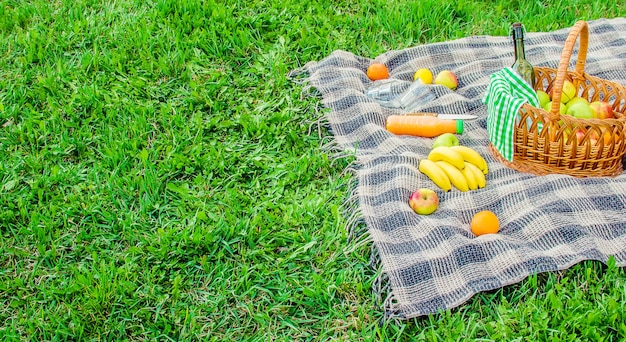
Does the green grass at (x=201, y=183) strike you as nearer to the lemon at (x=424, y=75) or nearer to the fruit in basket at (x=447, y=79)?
the lemon at (x=424, y=75)

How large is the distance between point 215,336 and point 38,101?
2.23 m

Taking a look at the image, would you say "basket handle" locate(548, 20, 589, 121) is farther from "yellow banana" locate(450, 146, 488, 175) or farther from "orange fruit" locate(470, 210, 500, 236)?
"orange fruit" locate(470, 210, 500, 236)

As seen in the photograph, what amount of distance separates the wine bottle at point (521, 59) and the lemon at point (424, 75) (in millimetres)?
752

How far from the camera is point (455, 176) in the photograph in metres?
3.26

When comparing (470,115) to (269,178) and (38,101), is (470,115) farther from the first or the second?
(38,101)

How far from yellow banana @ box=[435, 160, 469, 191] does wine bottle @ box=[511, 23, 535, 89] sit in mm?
716

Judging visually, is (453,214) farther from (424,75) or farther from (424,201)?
(424,75)

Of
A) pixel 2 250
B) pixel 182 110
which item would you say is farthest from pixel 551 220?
pixel 2 250

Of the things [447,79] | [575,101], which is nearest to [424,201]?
[575,101]

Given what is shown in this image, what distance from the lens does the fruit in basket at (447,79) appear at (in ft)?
13.8

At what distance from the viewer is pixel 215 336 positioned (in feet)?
8.61

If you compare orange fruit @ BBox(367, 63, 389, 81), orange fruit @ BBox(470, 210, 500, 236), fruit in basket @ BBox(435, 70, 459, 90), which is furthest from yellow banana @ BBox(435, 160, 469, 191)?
orange fruit @ BBox(367, 63, 389, 81)

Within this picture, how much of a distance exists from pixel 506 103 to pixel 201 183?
5.23 feet

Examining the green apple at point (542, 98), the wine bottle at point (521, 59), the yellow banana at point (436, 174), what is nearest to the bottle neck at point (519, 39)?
the wine bottle at point (521, 59)
